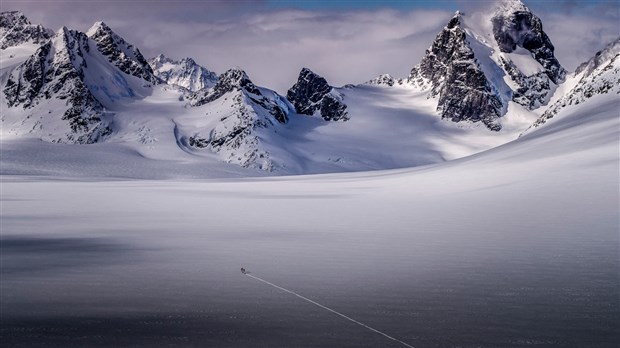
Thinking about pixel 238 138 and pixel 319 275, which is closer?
pixel 319 275

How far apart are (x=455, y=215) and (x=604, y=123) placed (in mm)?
30748

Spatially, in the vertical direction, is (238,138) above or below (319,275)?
above

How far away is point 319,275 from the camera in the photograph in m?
13.7

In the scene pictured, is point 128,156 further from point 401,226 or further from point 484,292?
point 484,292

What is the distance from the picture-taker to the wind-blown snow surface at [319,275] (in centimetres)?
948

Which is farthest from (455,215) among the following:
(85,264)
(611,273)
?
(85,264)

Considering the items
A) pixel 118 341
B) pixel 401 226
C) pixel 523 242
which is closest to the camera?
pixel 118 341

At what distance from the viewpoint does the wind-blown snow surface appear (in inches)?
373

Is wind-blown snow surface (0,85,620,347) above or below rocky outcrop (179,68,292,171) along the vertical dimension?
below

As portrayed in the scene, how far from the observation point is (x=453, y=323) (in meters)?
9.88

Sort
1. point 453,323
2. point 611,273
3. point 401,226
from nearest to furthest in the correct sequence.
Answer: point 453,323 → point 611,273 → point 401,226

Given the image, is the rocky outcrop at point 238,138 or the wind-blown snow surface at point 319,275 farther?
the rocky outcrop at point 238,138

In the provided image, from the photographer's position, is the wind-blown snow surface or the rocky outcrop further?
the rocky outcrop

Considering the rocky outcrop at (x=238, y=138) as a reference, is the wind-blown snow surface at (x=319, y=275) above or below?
below
